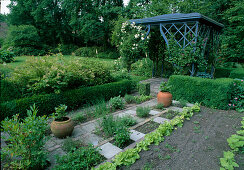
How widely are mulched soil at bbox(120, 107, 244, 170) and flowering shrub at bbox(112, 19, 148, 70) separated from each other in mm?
5930

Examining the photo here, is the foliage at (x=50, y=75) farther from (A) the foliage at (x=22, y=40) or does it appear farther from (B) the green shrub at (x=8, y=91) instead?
(A) the foliage at (x=22, y=40)

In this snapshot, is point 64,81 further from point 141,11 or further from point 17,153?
point 141,11

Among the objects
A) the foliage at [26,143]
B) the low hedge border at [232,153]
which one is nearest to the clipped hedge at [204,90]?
the low hedge border at [232,153]

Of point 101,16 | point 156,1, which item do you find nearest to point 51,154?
point 156,1

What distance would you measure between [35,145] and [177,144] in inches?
104

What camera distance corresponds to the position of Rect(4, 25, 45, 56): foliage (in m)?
20.5

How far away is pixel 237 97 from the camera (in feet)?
17.6

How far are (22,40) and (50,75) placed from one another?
2040 centimetres

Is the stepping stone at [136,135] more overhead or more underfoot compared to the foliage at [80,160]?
more underfoot

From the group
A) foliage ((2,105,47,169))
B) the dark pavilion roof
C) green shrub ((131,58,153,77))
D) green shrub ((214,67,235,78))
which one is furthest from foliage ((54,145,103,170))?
green shrub ((214,67,235,78))

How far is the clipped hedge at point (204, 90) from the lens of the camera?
524 cm

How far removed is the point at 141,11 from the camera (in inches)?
704

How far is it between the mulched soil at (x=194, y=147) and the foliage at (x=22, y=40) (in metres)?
21.4

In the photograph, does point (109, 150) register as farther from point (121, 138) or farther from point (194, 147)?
point (194, 147)
